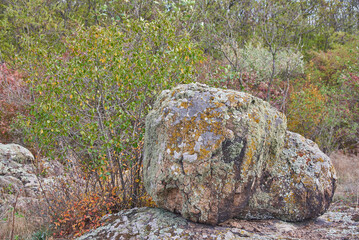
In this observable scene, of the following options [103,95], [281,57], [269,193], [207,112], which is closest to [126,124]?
[103,95]

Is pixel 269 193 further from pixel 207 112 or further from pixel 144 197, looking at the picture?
pixel 144 197

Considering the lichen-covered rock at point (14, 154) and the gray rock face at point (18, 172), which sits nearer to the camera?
the gray rock face at point (18, 172)

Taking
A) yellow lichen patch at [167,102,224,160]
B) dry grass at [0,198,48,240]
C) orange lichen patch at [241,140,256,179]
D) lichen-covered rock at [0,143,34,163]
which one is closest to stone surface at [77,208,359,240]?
orange lichen patch at [241,140,256,179]

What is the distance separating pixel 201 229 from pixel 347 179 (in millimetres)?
6394

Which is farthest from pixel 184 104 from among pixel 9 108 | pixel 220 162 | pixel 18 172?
pixel 9 108

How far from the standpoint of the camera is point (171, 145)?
3.60 meters

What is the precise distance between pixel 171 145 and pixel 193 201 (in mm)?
706

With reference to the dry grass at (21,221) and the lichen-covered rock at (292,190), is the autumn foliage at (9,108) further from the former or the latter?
the lichen-covered rock at (292,190)

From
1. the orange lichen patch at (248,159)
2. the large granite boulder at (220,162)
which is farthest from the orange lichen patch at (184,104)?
the orange lichen patch at (248,159)

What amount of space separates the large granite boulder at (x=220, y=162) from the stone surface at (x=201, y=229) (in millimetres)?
126

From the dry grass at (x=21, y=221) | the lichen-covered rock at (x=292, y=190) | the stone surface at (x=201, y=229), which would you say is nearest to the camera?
the stone surface at (x=201, y=229)

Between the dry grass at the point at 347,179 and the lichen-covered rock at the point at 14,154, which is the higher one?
the lichen-covered rock at the point at 14,154

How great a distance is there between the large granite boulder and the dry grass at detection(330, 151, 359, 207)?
2.02 metres

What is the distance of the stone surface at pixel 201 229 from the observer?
11.5 feet
